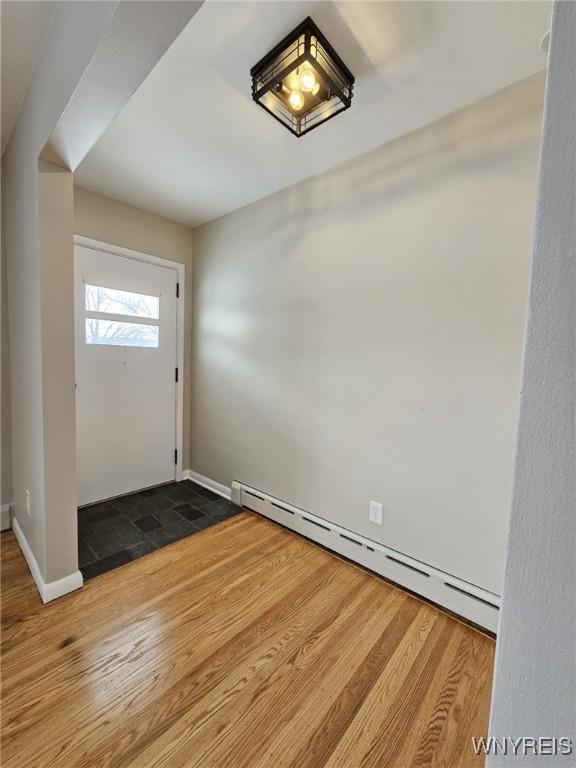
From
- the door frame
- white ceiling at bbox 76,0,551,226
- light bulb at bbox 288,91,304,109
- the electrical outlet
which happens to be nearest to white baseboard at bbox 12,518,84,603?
the door frame

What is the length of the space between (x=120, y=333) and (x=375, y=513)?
2.38 m

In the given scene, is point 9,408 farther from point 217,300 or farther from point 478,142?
point 478,142

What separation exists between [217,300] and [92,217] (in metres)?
1.10

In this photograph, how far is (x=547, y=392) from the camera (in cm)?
36

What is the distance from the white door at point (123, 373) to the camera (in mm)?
2445

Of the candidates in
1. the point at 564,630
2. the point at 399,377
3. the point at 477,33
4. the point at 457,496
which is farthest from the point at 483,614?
the point at 477,33

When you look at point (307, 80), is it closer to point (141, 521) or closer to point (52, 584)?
point (52, 584)

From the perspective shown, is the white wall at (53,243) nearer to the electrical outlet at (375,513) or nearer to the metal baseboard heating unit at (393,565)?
the metal baseboard heating unit at (393,565)

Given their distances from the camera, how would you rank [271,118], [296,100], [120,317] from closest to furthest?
[296,100] < [271,118] < [120,317]

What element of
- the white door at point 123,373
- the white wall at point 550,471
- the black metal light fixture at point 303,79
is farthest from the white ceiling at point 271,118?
the white wall at point 550,471

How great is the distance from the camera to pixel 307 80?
1273 mm

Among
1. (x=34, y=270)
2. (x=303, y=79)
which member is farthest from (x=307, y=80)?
(x=34, y=270)

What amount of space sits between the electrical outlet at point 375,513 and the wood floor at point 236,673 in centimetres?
31

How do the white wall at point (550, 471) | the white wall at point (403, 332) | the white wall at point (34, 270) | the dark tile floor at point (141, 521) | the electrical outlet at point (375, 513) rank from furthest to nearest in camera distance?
the dark tile floor at point (141, 521) < the electrical outlet at point (375, 513) < the white wall at point (403, 332) < the white wall at point (34, 270) < the white wall at point (550, 471)
